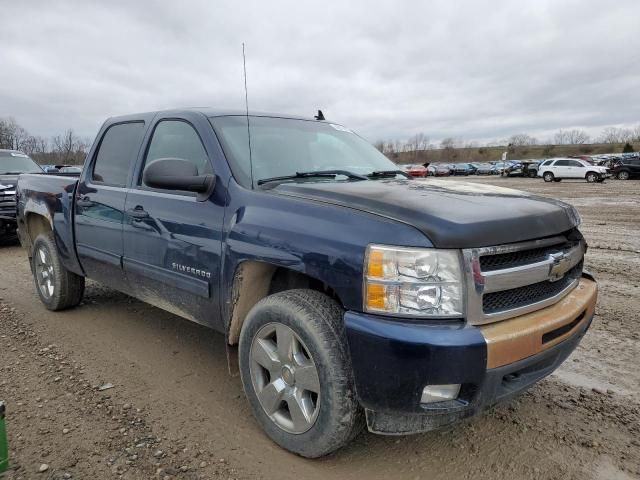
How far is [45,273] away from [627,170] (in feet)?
119

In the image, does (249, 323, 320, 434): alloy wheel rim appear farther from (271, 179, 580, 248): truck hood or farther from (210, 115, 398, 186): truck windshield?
(210, 115, 398, 186): truck windshield

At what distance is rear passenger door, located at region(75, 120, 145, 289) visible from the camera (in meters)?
3.72

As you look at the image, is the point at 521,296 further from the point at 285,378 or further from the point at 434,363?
the point at 285,378

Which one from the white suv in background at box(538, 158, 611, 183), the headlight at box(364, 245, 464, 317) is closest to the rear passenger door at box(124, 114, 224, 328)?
the headlight at box(364, 245, 464, 317)

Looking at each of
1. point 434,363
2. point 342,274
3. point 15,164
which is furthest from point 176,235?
point 15,164

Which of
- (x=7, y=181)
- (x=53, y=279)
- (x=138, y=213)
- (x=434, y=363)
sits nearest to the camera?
(x=434, y=363)

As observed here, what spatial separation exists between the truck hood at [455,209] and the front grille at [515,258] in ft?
0.26

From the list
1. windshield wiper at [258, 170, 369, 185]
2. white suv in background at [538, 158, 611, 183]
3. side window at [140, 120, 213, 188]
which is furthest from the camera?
white suv in background at [538, 158, 611, 183]

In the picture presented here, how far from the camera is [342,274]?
2189mm

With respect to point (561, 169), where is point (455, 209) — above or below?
above

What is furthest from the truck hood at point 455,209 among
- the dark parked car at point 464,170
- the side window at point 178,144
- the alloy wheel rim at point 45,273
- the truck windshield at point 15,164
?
the dark parked car at point 464,170

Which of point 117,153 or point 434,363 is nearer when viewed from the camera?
point 434,363

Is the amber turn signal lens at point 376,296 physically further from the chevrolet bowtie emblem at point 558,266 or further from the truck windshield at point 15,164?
the truck windshield at point 15,164

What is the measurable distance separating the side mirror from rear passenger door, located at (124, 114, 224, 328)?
4.6 inches
